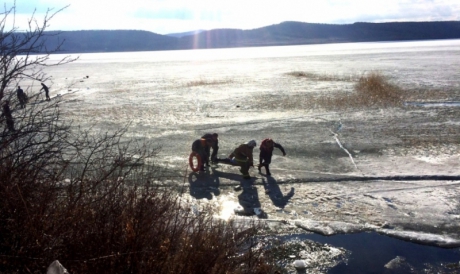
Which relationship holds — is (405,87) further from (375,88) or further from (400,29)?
(400,29)

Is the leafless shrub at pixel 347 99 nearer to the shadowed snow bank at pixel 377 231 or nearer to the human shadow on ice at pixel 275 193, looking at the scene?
the human shadow on ice at pixel 275 193

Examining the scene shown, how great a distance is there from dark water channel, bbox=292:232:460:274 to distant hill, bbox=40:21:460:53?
441 feet

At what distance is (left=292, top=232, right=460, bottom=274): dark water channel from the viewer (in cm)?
597

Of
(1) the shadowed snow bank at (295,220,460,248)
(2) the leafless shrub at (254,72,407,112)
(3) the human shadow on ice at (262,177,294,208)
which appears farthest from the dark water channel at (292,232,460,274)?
(2) the leafless shrub at (254,72,407,112)

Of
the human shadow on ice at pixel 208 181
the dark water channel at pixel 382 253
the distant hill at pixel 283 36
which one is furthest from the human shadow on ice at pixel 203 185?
the distant hill at pixel 283 36

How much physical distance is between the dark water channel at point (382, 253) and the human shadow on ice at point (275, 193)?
1.32 m

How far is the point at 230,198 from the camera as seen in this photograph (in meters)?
8.44

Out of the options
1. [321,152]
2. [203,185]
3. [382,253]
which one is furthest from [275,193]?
[321,152]

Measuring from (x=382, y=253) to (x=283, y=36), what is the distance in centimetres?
16361

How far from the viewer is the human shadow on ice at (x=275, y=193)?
820 cm

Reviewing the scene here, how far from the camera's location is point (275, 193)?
8648 mm

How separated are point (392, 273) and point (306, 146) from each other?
647cm

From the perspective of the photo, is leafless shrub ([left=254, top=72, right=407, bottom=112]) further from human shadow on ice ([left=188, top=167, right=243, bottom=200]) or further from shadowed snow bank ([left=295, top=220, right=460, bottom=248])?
shadowed snow bank ([left=295, top=220, right=460, bottom=248])

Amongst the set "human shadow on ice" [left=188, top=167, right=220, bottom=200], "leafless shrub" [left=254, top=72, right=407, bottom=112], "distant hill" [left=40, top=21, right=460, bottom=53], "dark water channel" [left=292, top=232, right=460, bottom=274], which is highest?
"distant hill" [left=40, top=21, right=460, bottom=53]
